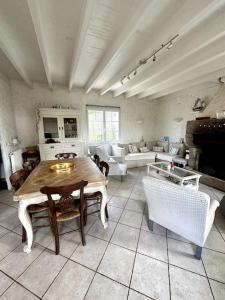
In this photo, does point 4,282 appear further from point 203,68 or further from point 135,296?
point 203,68

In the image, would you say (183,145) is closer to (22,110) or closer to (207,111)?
(207,111)

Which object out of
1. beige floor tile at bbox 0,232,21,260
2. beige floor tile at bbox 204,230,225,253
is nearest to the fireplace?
beige floor tile at bbox 204,230,225,253

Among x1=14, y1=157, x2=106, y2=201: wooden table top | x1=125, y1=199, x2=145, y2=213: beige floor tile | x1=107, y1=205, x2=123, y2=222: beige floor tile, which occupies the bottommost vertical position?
x1=107, y1=205, x2=123, y2=222: beige floor tile

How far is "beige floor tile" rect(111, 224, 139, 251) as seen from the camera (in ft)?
5.49

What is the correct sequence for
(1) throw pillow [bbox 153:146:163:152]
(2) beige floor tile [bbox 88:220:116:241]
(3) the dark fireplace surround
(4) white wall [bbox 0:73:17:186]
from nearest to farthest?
1. (2) beige floor tile [bbox 88:220:116:241]
2. (4) white wall [bbox 0:73:17:186]
3. (3) the dark fireplace surround
4. (1) throw pillow [bbox 153:146:163:152]

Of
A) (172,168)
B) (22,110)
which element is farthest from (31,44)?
(172,168)

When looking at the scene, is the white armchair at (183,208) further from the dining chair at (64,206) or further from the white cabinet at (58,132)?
the white cabinet at (58,132)

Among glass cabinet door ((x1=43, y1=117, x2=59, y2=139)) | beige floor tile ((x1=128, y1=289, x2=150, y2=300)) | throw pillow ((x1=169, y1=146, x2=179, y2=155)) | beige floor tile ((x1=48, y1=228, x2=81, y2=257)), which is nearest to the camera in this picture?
beige floor tile ((x1=128, y1=289, x2=150, y2=300))

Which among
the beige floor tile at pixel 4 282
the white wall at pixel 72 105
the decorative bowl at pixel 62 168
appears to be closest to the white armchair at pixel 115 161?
the white wall at pixel 72 105

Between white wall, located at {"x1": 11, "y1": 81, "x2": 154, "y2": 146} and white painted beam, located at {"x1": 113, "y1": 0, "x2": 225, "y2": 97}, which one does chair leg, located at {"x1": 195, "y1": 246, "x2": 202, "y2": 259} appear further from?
white wall, located at {"x1": 11, "y1": 81, "x2": 154, "y2": 146}

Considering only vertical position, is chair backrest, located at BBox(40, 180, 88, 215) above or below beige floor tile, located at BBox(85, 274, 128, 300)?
above

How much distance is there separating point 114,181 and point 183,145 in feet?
8.98

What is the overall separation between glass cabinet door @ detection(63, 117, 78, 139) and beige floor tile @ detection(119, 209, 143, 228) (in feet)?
9.60

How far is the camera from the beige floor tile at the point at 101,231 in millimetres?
1801
